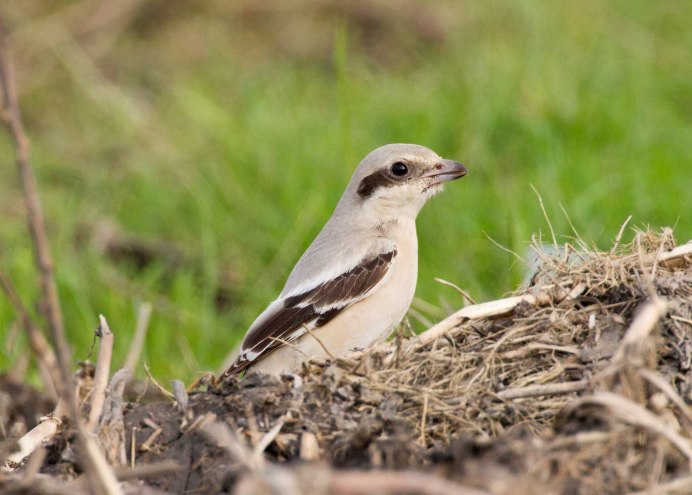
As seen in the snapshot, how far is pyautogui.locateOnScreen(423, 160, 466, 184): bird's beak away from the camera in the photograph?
574 cm

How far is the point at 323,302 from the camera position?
5359 mm

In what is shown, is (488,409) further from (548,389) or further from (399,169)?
(399,169)

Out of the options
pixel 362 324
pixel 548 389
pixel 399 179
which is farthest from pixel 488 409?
pixel 399 179

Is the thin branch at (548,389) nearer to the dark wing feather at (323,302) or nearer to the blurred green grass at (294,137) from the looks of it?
the dark wing feather at (323,302)

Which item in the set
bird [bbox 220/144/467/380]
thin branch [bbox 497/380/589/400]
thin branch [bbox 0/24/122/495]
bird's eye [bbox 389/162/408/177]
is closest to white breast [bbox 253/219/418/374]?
bird [bbox 220/144/467/380]

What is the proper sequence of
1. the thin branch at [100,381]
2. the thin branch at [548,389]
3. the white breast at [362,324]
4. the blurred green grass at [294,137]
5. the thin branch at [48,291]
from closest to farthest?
the thin branch at [48,291]
the thin branch at [548,389]
the thin branch at [100,381]
the white breast at [362,324]
the blurred green grass at [294,137]

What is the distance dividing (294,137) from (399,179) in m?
4.09

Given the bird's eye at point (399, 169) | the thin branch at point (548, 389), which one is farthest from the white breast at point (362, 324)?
the thin branch at point (548, 389)

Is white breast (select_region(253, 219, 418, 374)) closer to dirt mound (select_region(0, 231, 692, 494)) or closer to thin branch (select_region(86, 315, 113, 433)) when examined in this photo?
dirt mound (select_region(0, 231, 692, 494))

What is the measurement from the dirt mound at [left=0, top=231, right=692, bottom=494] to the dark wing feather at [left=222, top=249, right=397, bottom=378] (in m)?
1.29

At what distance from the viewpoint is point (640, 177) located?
8500 millimetres

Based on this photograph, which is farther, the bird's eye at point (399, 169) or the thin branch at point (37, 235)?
the bird's eye at point (399, 169)

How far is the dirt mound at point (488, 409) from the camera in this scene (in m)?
2.91

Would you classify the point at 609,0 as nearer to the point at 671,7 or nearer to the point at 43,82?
the point at 671,7
